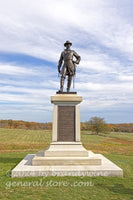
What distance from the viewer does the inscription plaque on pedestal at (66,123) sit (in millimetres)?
8727

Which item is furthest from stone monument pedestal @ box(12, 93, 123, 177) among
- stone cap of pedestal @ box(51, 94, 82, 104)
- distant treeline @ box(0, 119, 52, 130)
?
distant treeline @ box(0, 119, 52, 130)

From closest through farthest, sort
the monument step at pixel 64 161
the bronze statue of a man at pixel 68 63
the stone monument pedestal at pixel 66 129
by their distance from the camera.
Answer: the monument step at pixel 64 161 → the stone monument pedestal at pixel 66 129 → the bronze statue of a man at pixel 68 63

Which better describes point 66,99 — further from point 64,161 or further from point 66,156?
point 64,161

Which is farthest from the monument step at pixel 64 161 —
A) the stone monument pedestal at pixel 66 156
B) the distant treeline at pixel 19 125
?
the distant treeline at pixel 19 125

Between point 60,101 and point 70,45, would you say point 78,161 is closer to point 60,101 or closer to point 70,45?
point 60,101

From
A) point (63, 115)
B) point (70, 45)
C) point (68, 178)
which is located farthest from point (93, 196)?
point (70, 45)

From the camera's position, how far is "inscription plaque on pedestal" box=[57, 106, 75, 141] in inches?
344

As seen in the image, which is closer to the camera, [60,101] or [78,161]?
[78,161]

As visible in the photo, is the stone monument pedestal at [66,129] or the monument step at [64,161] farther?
the stone monument pedestal at [66,129]

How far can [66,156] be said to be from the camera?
812 cm

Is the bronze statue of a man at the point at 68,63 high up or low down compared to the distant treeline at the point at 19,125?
up

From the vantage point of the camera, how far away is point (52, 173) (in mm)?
6781

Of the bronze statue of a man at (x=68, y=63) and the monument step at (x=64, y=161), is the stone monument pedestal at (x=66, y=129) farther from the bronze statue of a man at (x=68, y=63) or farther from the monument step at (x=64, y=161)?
the bronze statue of a man at (x=68, y=63)

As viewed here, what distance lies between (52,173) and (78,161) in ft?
4.67
